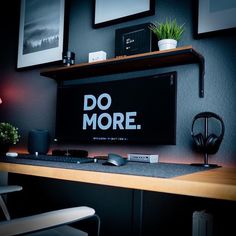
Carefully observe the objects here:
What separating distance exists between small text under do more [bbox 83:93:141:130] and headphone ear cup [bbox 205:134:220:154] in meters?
0.43

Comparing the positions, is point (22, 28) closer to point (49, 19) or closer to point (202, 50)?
point (49, 19)

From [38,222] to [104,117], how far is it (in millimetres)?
1252

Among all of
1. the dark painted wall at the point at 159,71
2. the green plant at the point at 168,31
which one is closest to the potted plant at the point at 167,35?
the green plant at the point at 168,31

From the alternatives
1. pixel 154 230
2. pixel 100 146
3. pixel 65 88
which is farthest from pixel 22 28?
pixel 154 230

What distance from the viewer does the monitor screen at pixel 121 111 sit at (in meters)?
1.60

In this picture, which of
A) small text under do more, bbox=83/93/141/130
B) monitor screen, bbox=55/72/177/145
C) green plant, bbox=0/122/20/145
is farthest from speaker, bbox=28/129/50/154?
small text under do more, bbox=83/93/141/130

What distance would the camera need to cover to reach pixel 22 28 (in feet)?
8.86

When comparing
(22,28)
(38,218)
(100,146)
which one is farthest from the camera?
(22,28)

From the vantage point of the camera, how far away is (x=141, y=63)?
1761 mm

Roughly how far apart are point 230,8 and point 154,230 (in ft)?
4.56

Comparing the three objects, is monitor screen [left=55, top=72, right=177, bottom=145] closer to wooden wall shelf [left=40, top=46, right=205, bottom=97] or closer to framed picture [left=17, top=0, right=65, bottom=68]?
wooden wall shelf [left=40, top=46, right=205, bottom=97]

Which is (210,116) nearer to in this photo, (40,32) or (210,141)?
(210,141)

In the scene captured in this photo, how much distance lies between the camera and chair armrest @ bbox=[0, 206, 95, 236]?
0.64 m

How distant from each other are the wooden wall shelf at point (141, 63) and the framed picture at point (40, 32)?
1.27 feet
